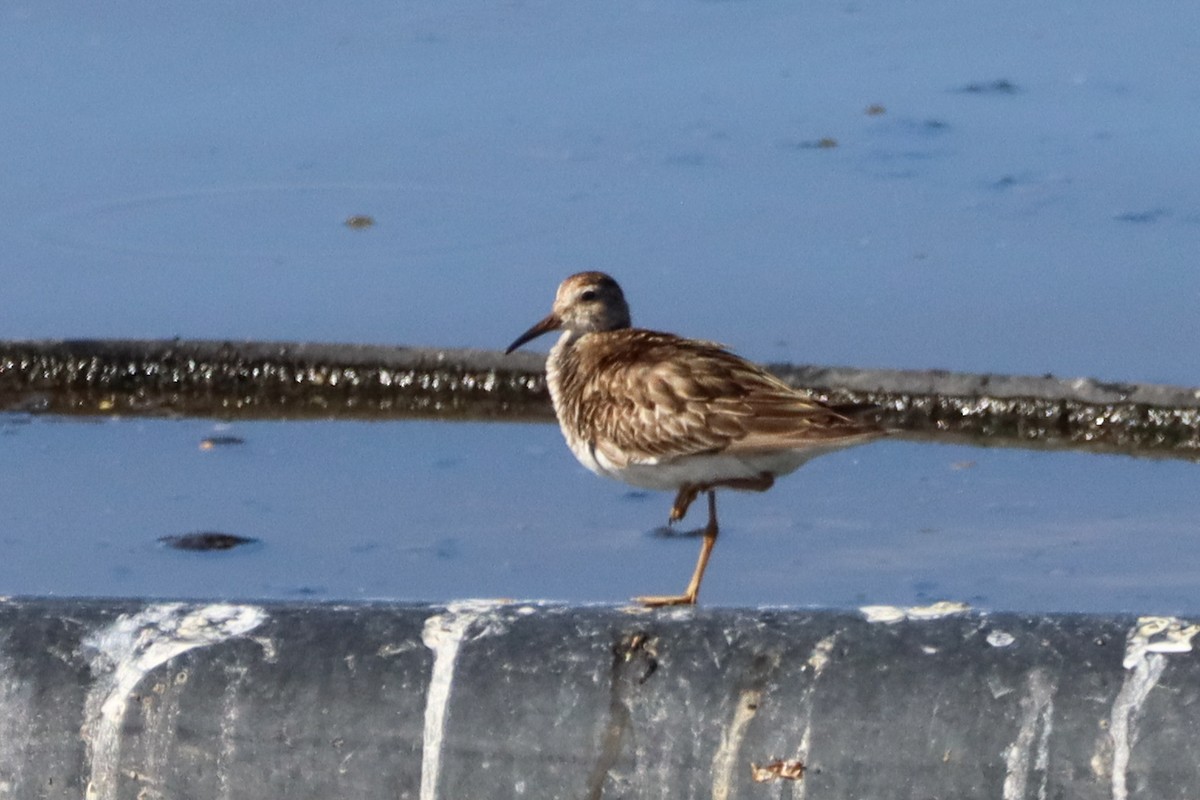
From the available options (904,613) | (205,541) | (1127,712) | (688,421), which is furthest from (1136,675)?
(205,541)

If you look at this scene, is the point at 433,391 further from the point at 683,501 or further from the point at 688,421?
the point at 688,421

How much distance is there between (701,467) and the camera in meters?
4.95

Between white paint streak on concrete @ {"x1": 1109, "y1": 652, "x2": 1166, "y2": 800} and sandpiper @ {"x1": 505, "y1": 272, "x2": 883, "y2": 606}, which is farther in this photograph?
sandpiper @ {"x1": 505, "y1": 272, "x2": 883, "y2": 606}

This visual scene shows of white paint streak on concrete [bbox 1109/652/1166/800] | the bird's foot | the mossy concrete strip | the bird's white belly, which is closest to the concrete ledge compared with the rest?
white paint streak on concrete [bbox 1109/652/1166/800]

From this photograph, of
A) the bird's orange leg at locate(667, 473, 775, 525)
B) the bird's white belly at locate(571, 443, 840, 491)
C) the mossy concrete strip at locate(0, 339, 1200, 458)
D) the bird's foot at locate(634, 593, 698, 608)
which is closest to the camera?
the bird's foot at locate(634, 593, 698, 608)

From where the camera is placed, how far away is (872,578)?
6.68 metres

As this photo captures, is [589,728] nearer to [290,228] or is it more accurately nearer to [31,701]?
[31,701]

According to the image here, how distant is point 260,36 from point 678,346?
6562 mm

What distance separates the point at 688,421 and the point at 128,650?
65.2 inches

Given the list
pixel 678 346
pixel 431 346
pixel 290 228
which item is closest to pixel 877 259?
pixel 431 346

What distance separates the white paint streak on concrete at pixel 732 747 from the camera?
342 centimetres

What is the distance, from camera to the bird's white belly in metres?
4.88

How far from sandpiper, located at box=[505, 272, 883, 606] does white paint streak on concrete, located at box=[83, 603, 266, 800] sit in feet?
4.01

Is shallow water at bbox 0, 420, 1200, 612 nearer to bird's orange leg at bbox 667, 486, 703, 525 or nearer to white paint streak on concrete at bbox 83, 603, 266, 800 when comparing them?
bird's orange leg at bbox 667, 486, 703, 525
